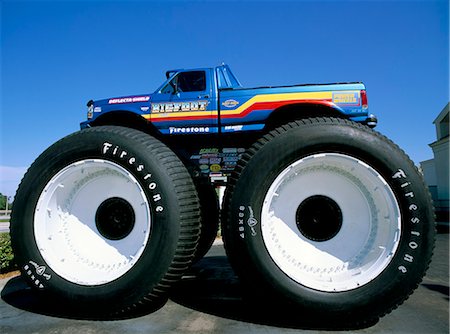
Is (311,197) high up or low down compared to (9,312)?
up

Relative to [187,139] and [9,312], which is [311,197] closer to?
[187,139]

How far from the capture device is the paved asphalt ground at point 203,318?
260cm

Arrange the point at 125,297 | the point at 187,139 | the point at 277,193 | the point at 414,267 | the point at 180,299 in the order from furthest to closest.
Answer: the point at 187,139 < the point at 180,299 < the point at 277,193 < the point at 125,297 < the point at 414,267

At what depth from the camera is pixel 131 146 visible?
3117mm

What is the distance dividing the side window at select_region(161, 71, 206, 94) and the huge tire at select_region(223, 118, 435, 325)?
2.00 meters

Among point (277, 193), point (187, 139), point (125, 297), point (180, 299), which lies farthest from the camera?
point (187, 139)

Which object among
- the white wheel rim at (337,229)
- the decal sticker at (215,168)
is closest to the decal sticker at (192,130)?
the decal sticker at (215,168)

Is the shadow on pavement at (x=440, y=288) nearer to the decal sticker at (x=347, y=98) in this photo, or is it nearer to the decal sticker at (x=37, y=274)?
the decal sticker at (x=347, y=98)

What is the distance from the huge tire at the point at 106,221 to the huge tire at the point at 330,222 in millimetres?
579

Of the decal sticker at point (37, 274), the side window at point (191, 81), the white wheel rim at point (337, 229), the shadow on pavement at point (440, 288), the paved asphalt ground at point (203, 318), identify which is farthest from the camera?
the side window at point (191, 81)

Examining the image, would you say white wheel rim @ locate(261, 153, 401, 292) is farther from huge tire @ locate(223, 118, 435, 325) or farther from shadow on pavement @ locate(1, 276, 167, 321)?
shadow on pavement @ locate(1, 276, 167, 321)

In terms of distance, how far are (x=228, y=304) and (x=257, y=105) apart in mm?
2451

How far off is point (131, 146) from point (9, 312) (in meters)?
2.13

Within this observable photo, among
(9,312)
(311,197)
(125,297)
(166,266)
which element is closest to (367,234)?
(311,197)
